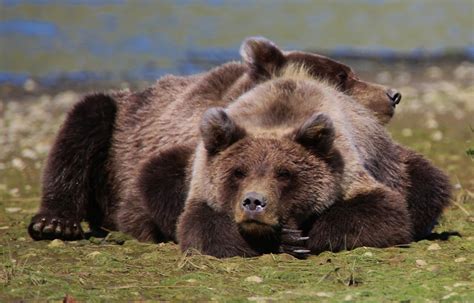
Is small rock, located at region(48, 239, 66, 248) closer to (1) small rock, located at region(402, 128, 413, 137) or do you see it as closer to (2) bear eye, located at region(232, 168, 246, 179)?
(2) bear eye, located at region(232, 168, 246, 179)

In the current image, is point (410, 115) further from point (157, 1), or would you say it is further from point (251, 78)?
point (157, 1)

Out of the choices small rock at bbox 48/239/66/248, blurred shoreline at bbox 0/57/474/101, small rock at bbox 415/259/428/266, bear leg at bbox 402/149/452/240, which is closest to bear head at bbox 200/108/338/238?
small rock at bbox 415/259/428/266

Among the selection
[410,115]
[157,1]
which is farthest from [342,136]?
[157,1]

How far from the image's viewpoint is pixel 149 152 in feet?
34.2

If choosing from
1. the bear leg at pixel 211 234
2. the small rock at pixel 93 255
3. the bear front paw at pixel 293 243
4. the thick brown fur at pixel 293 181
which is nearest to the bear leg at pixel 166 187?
the thick brown fur at pixel 293 181

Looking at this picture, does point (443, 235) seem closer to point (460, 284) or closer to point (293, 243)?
point (293, 243)

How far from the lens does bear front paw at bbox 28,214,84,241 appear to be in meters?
10.1

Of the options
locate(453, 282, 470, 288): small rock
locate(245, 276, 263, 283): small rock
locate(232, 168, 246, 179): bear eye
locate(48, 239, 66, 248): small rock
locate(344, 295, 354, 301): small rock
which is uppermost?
locate(232, 168, 246, 179): bear eye

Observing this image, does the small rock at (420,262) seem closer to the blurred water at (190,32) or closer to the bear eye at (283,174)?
the bear eye at (283,174)

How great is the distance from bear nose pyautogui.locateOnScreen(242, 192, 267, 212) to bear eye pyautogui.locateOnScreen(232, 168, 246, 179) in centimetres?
39

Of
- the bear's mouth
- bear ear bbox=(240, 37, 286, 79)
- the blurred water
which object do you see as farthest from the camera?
the blurred water

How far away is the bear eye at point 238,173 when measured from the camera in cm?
838

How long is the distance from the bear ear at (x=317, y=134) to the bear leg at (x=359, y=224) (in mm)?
438

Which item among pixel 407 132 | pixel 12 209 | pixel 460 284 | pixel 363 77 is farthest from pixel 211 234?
pixel 363 77
